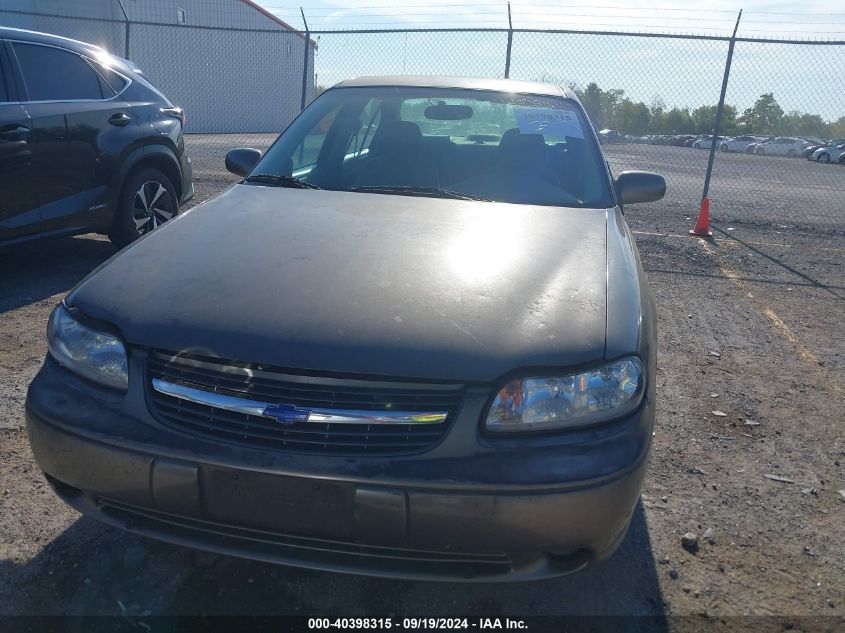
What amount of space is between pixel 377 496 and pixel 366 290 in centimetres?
65

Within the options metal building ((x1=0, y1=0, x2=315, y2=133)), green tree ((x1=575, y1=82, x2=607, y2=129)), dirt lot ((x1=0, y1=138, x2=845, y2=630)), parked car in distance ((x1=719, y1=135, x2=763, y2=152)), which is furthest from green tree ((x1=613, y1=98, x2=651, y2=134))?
dirt lot ((x1=0, y1=138, x2=845, y2=630))

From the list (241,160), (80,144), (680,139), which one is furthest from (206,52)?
(680,139)

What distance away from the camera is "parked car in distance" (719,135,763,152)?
4259 cm

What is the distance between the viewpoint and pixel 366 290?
2.24 metres

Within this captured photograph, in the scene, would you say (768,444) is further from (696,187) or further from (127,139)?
(696,187)

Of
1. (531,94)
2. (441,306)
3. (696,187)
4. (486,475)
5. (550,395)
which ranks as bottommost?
(696,187)

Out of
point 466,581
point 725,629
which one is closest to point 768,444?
point 725,629

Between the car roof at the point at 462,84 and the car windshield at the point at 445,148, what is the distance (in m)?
0.05

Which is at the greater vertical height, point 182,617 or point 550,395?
point 550,395

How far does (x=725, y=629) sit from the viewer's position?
2268 mm

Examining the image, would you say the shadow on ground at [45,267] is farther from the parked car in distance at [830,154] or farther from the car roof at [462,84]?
the parked car in distance at [830,154]

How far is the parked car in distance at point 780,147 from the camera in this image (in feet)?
139

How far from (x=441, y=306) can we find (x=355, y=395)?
402 mm

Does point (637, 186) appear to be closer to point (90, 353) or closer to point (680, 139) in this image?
point (90, 353)
